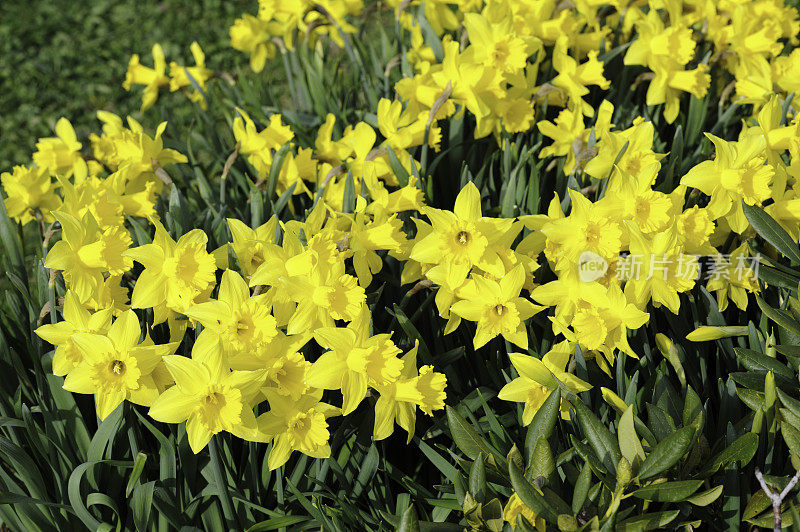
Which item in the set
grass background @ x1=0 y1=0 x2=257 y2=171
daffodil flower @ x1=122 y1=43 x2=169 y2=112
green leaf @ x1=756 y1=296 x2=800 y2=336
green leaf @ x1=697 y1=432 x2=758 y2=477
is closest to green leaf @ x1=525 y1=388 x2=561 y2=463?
green leaf @ x1=697 y1=432 x2=758 y2=477

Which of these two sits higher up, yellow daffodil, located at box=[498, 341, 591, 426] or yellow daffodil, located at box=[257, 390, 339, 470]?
yellow daffodil, located at box=[257, 390, 339, 470]

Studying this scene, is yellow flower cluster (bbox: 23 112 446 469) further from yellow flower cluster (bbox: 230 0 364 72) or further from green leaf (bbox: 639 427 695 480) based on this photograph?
yellow flower cluster (bbox: 230 0 364 72)

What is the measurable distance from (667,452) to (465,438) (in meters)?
0.42

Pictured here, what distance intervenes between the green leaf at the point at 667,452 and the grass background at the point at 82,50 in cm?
442

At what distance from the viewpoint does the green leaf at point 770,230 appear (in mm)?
1584

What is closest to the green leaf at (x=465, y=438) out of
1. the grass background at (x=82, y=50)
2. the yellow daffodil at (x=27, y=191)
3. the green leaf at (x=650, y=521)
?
the green leaf at (x=650, y=521)

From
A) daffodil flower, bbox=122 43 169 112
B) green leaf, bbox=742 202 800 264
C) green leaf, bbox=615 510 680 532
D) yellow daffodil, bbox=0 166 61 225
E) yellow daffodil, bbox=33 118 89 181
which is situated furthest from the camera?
daffodil flower, bbox=122 43 169 112

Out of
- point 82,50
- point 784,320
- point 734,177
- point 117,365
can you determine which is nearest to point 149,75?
point 117,365

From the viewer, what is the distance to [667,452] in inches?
49.4

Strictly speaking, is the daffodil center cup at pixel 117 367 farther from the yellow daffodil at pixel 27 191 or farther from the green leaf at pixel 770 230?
the green leaf at pixel 770 230

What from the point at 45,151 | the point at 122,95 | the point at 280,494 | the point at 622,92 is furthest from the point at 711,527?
the point at 122,95

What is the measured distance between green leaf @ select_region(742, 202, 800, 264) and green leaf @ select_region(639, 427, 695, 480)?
604mm

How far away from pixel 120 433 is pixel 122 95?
4088 mm

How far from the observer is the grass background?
4.91 metres
